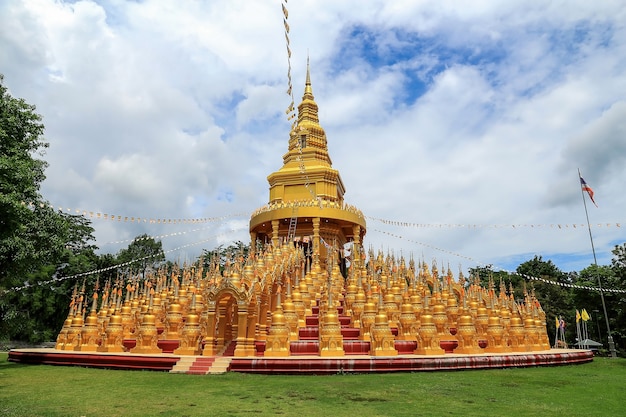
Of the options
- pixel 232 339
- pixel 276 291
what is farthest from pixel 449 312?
pixel 232 339

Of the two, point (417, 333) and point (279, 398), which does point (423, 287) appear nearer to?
point (417, 333)

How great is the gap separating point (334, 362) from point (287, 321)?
2.68 metres

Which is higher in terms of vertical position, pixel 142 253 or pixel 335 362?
pixel 142 253

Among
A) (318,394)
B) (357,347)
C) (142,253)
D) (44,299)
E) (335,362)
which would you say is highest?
(142,253)

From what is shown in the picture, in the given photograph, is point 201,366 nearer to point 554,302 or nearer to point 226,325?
point 226,325

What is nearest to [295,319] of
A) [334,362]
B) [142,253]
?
[334,362]

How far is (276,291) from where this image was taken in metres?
15.6

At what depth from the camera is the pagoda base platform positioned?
32.4 ft

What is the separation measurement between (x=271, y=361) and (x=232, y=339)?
370 centimetres

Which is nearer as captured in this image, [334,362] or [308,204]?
[334,362]

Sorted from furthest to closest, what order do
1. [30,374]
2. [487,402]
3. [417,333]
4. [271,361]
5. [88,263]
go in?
1. [88,263]
2. [417,333]
3. [30,374]
4. [271,361]
5. [487,402]

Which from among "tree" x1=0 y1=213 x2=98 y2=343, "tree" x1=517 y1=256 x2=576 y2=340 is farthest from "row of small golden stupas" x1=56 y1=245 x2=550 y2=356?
"tree" x1=517 y1=256 x2=576 y2=340

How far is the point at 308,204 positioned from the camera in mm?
27156

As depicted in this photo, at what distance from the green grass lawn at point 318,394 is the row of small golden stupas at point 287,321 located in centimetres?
212
